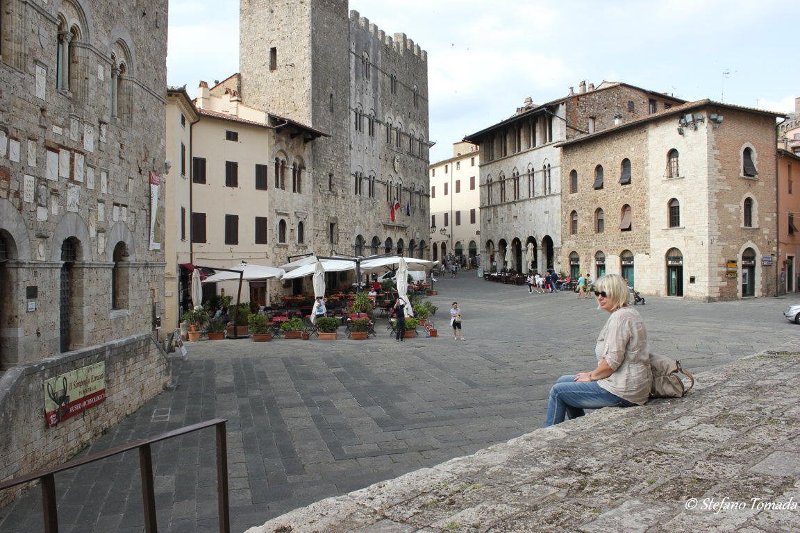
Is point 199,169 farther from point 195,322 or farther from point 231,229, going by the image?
point 195,322

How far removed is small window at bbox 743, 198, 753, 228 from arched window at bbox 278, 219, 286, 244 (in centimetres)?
2426

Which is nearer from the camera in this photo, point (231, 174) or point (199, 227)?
point (199, 227)

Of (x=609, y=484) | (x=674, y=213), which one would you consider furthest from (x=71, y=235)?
(x=674, y=213)

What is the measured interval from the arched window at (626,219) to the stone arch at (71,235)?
30.3 meters

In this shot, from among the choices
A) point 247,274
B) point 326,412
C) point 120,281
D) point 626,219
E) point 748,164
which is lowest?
point 326,412

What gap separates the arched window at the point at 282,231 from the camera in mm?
30656

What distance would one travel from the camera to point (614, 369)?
508 centimetres

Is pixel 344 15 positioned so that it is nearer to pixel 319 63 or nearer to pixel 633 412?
pixel 319 63

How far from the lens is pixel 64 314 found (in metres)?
9.70

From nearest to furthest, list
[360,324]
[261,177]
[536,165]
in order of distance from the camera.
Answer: [360,324] → [261,177] → [536,165]

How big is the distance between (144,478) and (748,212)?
34258 millimetres

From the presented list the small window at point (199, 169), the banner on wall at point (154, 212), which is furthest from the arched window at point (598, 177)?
the banner on wall at point (154, 212)

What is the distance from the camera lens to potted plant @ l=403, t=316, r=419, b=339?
18500 mm

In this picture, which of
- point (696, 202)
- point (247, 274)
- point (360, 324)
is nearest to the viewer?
point (360, 324)
